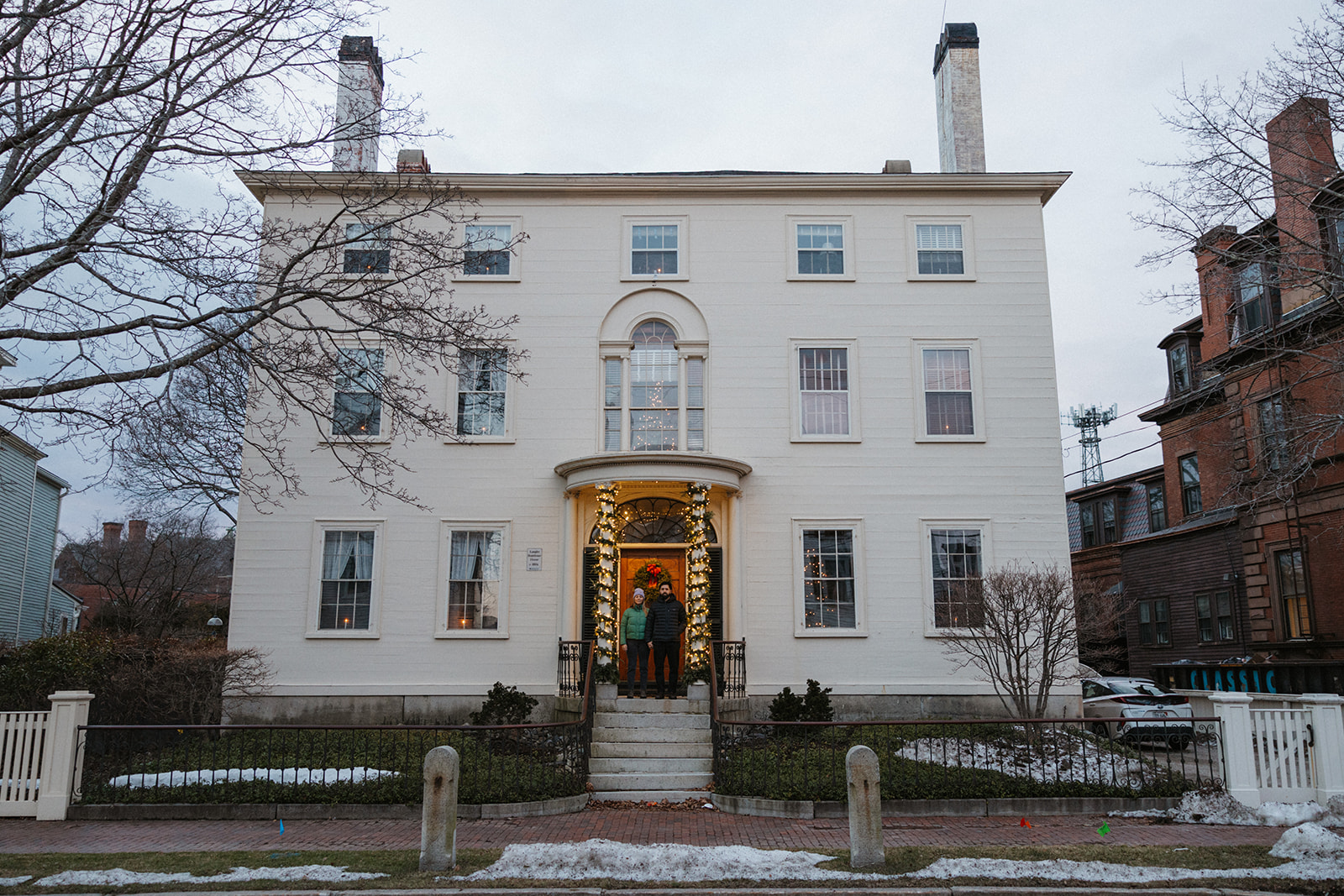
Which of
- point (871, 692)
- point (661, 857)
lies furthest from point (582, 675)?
point (661, 857)

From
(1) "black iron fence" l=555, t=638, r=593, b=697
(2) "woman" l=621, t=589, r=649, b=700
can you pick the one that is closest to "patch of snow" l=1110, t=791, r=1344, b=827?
(2) "woman" l=621, t=589, r=649, b=700

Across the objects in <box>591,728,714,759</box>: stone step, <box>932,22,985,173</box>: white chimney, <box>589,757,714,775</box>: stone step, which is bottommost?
<box>589,757,714,775</box>: stone step

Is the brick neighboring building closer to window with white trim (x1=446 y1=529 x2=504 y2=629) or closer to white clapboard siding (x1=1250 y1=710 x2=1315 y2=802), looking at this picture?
white clapboard siding (x1=1250 y1=710 x2=1315 y2=802)

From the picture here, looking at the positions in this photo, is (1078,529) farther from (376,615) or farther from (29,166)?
(29,166)

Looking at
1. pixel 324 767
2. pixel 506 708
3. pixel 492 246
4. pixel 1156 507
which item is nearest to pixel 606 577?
pixel 506 708

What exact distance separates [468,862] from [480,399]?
10385 mm

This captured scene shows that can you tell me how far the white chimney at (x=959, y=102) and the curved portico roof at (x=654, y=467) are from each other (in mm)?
8072

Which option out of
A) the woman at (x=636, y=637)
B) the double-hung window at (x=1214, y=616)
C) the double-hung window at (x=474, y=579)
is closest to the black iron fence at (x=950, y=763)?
the woman at (x=636, y=637)

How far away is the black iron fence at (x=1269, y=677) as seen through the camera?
727 inches

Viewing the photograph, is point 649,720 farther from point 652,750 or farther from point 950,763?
point 950,763

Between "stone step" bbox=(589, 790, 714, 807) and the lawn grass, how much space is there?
3388 mm

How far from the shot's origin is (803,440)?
56.9 feet

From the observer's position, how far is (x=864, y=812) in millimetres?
8320

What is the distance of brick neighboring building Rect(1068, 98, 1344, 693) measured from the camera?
13547 millimetres
